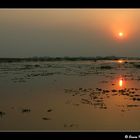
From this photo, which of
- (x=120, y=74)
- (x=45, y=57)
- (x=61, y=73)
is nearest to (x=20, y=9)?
(x=45, y=57)

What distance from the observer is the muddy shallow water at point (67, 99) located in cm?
282

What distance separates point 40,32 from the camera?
3195 mm

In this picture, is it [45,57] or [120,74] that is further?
[120,74]

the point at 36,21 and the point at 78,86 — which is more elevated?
the point at 36,21

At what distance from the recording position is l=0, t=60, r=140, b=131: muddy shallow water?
2824 mm

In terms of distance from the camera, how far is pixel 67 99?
10.5 ft
